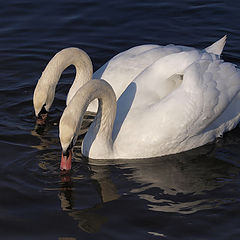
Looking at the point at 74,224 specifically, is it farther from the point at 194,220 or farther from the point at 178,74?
the point at 178,74

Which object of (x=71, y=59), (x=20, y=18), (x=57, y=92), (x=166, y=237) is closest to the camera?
(x=166, y=237)

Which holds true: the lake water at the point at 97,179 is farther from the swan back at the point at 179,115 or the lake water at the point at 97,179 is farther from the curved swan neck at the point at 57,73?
the curved swan neck at the point at 57,73

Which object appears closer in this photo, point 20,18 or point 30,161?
point 30,161

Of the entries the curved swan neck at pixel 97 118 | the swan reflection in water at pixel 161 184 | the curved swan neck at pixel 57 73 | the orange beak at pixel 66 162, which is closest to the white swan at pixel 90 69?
the curved swan neck at pixel 57 73

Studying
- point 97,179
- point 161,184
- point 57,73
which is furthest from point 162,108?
point 57,73

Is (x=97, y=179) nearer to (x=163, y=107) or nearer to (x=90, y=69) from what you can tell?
(x=163, y=107)

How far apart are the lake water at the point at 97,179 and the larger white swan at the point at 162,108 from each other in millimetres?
254

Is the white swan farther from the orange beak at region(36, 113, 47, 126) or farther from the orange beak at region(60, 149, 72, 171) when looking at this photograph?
the orange beak at region(60, 149, 72, 171)

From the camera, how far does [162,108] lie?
10992 mm

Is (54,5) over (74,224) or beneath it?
over

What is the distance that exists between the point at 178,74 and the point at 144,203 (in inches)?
97.7

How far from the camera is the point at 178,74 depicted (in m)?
11.5

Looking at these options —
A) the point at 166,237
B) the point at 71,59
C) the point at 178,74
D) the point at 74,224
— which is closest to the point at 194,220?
the point at 166,237

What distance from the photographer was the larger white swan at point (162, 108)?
36.0 feet
